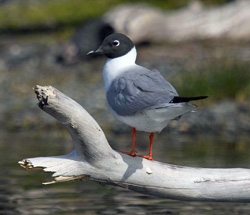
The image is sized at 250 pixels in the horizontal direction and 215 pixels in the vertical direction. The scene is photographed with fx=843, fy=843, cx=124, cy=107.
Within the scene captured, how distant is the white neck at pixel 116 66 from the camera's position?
8.52m

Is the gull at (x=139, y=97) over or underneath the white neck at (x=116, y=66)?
underneath

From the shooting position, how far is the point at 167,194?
7.83 m

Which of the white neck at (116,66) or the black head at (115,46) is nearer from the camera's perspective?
the white neck at (116,66)

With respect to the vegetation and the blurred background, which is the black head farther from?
the vegetation

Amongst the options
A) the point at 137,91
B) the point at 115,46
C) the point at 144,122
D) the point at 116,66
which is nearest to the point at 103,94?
the point at 115,46

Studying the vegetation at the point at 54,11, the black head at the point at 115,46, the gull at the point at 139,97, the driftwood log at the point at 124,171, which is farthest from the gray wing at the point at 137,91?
the vegetation at the point at 54,11

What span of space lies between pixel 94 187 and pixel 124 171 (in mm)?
4922

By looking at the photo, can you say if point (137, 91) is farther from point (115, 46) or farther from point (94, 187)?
point (94, 187)

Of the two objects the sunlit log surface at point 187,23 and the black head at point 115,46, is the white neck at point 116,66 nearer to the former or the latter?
the black head at point 115,46

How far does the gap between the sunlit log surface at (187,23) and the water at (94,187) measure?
902 cm

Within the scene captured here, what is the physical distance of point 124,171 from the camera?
7.70 metres

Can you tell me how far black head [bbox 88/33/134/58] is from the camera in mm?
8703

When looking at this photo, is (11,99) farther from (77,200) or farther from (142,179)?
(142,179)

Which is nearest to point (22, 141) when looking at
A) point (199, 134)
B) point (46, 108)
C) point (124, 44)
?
point (199, 134)
